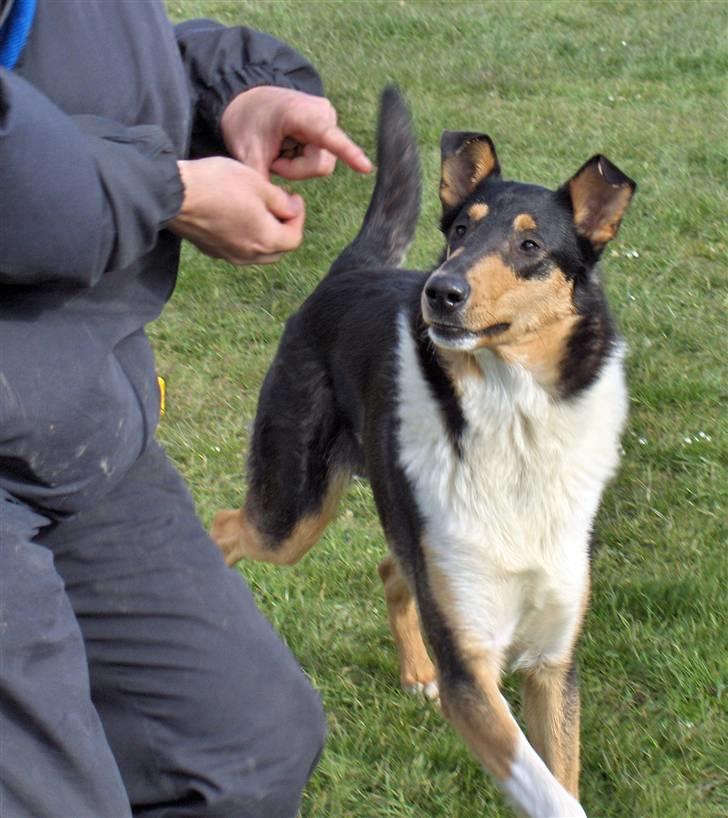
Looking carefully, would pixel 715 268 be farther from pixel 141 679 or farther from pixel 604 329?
pixel 141 679

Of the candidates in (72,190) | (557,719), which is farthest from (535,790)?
(72,190)

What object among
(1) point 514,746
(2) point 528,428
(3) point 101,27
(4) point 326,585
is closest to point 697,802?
(1) point 514,746

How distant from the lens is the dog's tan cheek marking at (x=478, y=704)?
2791mm

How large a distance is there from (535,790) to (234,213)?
4.58ft

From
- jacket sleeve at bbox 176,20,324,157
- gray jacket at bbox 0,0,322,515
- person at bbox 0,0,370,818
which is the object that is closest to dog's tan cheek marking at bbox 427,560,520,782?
person at bbox 0,0,370,818

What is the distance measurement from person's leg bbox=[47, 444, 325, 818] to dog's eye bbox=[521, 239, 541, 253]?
1120mm

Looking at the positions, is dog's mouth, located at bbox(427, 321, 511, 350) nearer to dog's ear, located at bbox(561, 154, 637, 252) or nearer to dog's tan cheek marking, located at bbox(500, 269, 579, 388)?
dog's tan cheek marking, located at bbox(500, 269, 579, 388)

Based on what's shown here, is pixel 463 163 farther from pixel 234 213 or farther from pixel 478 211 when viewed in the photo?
pixel 234 213

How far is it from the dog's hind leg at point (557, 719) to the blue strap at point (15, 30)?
191 centimetres

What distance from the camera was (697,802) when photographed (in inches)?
123

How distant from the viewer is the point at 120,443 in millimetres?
2318

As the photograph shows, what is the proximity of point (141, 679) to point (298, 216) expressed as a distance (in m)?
0.93

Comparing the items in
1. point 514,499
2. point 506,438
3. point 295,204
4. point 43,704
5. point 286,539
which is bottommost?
point 286,539

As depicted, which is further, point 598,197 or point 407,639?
point 407,639
